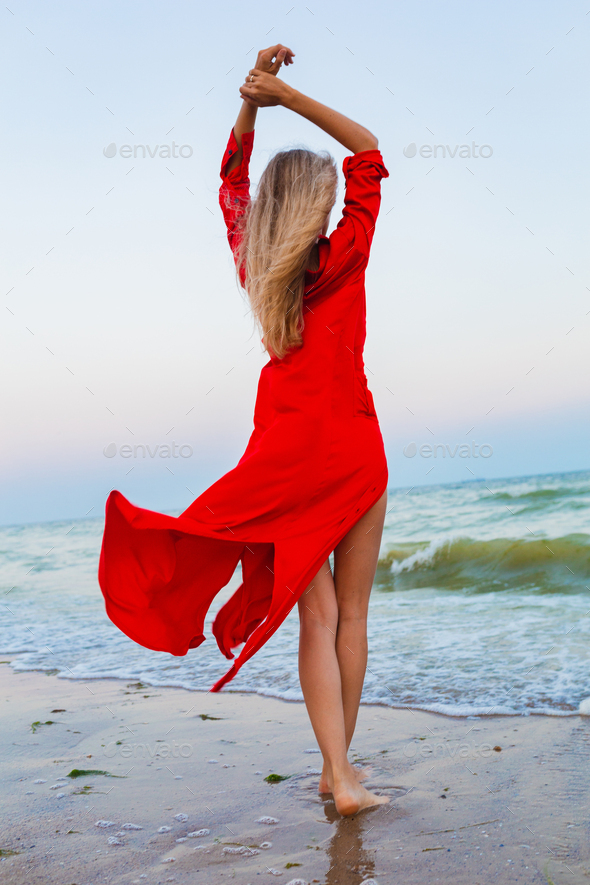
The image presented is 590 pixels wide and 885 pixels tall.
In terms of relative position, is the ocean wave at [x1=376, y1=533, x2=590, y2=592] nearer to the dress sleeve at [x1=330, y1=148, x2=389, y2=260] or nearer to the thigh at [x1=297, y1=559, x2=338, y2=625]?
the thigh at [x1=297, y1=559, x2=338, y2=625]

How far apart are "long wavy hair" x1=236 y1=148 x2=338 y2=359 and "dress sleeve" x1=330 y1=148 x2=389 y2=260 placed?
48 millimetres

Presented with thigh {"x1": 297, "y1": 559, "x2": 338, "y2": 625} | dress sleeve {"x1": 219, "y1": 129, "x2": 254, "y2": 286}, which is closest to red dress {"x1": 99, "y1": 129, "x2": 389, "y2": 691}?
thigh {"x1": 297, "y1": 559, "x2": 338, "y2": 625}

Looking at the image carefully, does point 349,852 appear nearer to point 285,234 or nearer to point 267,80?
point 285,234

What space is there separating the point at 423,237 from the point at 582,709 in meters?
6.24

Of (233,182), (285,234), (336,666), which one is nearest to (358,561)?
(336,666)

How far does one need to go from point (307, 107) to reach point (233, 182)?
0.34 m

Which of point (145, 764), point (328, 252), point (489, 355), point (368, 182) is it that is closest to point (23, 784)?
point (145, 764)

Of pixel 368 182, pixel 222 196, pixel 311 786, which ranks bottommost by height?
pixel 311 786

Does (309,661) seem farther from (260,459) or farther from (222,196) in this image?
(222,196)

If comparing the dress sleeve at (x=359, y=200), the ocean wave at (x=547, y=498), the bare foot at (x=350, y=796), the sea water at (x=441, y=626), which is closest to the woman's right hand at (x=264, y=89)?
the dress sleeve at (x=359, y=200)

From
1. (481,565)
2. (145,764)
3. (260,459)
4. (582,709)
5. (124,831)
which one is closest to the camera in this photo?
(124,831)

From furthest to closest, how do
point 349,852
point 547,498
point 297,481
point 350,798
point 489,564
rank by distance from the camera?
point 547,498
point 489,564
point 297,481
point 350,798
point 349,852

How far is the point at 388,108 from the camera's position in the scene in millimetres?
3959

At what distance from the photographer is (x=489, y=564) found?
7086mm
